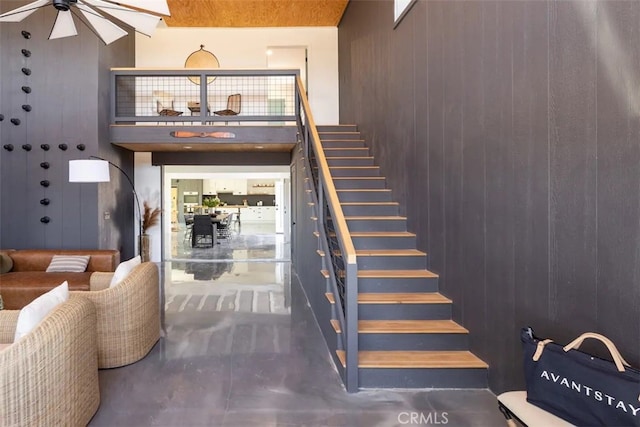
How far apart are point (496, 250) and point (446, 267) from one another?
0.77m

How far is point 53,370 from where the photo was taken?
1847 mm

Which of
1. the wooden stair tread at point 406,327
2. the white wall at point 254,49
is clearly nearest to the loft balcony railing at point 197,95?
the white wall at point 254,49

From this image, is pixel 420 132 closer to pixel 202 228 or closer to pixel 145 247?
pixel 145 247

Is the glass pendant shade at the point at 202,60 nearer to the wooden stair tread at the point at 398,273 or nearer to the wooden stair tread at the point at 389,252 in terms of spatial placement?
the wooden stair tread at the point at 389,252

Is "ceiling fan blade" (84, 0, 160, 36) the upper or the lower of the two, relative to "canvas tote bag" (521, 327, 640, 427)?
upper

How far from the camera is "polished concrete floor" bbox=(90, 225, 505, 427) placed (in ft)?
7.64

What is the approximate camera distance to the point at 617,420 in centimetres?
140

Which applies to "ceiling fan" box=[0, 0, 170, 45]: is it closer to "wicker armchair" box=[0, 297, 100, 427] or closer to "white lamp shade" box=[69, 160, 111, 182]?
"white lamp shade" box=[69, 160, 111, 182]

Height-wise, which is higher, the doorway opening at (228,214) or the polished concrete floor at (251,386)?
the doorway opening at (228,214)

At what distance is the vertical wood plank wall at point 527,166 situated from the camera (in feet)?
A: 5.39

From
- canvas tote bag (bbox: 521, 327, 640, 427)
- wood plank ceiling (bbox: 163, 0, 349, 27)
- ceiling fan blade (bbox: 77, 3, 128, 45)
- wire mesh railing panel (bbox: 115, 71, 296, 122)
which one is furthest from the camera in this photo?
wire mesh railing panel (bbox: 115, 71, 296, 122)

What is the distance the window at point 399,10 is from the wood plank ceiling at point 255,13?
2.89 meters

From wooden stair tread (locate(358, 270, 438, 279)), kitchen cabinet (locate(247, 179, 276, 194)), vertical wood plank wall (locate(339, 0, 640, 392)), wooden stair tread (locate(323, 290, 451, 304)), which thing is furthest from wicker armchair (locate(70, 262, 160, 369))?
kitchen cabinet (locate(247, 179, 276, 194))

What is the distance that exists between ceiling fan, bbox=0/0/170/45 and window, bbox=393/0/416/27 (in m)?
2.52
